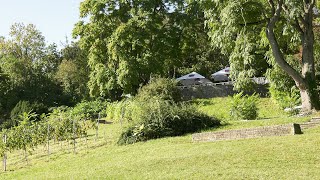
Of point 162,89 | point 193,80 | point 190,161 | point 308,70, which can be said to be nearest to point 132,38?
point 162,89

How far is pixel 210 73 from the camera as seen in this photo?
4172 centimetres

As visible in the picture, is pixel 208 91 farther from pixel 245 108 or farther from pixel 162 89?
A: pixel 245 108

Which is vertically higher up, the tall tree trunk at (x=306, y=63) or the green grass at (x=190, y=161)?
the tall tree trunk at (x=306, y=63)

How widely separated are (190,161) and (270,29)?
9219mm

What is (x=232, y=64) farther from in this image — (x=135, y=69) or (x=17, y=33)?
(x=17, y=33)

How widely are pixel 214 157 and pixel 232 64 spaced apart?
36.2 ft

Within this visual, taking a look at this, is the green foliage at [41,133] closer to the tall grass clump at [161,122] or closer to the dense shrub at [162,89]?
the tall grass clump at [161,122]

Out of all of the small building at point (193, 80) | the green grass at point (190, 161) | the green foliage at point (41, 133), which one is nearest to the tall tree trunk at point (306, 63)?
the green grass at point (190, 161)

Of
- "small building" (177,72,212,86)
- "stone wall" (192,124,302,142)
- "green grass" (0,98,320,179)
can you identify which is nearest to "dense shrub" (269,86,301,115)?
"stone wall" (192,124,302,142)

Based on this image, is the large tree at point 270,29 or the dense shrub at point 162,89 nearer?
the large tree at point 270,29

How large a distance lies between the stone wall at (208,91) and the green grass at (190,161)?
15.4 m

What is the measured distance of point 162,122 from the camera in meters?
15.2

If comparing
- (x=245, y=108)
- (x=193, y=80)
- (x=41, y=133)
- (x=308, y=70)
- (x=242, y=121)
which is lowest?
(x=41, y=133)

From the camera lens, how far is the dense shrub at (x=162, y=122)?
1491 cm
